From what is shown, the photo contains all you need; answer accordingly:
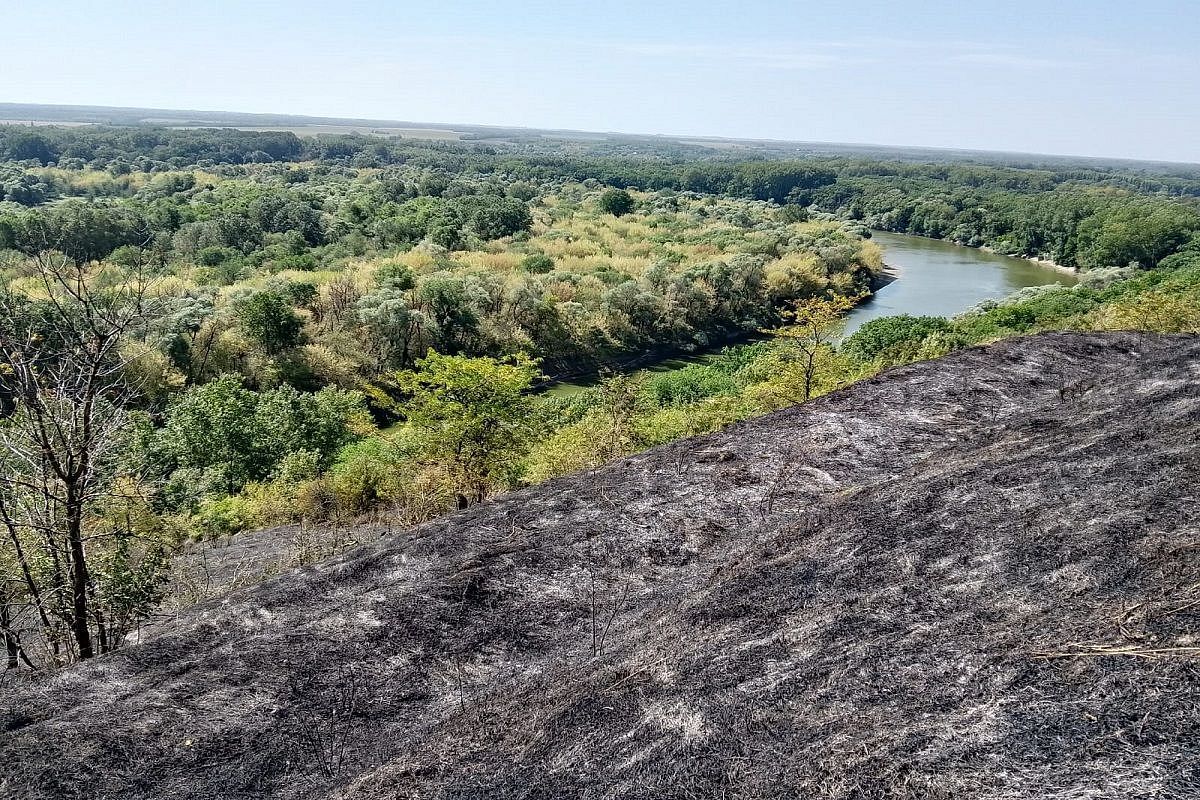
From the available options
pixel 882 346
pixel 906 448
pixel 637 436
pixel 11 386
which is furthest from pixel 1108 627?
pixel 882 346

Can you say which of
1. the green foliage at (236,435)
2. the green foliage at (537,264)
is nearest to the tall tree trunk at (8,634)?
the green foliage at (236,435)

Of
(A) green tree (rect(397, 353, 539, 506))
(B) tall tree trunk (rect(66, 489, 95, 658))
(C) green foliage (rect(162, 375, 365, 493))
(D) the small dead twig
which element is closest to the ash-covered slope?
(D) the small dead twig

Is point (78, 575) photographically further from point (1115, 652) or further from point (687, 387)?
point (687, 387)

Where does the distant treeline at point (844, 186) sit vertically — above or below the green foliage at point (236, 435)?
above

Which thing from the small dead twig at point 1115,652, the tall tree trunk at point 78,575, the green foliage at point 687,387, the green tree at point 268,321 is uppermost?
the small dead twig at point 1115,652

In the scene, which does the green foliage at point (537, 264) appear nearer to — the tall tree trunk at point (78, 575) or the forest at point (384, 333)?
the forest at point (384, 333)

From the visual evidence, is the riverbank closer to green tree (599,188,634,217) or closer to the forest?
the forest

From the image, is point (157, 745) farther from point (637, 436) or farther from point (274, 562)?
point (637, 436)

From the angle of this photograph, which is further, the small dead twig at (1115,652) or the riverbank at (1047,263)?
the riverbank at (1047,263)
